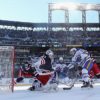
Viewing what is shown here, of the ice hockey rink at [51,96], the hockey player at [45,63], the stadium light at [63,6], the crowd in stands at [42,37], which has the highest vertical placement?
the stadium light at [63,6]

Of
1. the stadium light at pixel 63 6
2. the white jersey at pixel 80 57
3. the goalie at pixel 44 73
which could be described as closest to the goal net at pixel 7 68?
the goalie at pixel 44 73

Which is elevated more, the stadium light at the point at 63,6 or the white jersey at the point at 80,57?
the stadium light at the point at 63,6

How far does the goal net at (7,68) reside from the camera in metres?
6.92

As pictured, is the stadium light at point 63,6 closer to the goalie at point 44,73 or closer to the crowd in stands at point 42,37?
the crowd in stands at point 42,37

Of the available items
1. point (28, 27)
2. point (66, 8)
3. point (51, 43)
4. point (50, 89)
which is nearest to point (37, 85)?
point (50, 89)

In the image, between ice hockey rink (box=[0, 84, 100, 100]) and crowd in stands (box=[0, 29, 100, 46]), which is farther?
crowd in stands (box=[0, 29, 100, 46])

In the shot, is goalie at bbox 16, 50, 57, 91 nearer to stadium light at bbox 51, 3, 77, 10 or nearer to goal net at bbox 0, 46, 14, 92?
goal net at bbox 0, 46, 14, 92

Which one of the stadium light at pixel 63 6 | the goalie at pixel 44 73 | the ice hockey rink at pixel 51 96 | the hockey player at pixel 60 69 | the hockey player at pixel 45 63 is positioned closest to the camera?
the ice hockey rink at pixel 51 96

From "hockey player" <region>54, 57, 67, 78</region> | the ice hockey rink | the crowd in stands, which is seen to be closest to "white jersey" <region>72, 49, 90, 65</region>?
"hockey player" <region>54, 57, 67, 78</region>

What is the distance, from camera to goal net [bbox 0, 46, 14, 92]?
272 inches

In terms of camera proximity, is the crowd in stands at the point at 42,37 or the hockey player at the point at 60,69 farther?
the crowd in stands at the point at 42,37

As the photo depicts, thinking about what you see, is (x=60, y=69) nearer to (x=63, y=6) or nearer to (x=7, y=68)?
(x=7, y=68)

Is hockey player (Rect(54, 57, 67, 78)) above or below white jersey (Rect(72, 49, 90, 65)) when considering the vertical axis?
below

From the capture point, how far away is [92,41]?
103 ft
